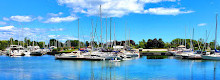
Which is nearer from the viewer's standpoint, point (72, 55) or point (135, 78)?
point (135, 78)

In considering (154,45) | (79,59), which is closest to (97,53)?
(79,59)

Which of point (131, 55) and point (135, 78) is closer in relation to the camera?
point (135, 78)

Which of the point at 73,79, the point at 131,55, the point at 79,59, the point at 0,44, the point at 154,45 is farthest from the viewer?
the point at 0,44

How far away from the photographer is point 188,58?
3250 inches

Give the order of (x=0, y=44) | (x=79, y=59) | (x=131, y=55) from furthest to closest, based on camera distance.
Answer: (x=0, y=44) < (x=131, y=55) < (x=79, y=59)

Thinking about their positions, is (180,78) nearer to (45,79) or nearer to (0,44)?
(45,79)

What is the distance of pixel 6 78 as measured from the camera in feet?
119

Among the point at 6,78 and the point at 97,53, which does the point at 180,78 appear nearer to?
the point at 6,78

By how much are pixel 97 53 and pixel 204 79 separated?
43659 mm

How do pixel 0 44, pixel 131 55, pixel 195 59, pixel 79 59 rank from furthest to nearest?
1. pixel 0 44
2. pixel 131 55
3. pixel 195 59
4. pixel 79 59

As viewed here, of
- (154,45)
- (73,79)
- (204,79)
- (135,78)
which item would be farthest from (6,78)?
(154,45)

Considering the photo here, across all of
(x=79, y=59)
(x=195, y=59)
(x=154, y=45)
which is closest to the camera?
(x=79, y=59)

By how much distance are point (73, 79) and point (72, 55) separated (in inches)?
1649

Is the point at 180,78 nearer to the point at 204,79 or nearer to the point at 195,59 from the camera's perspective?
the point at 204,79
